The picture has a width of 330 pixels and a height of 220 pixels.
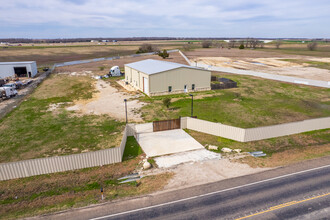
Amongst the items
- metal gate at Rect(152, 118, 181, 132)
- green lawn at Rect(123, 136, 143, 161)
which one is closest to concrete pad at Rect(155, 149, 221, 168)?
green lawn at Rect(123, 136, 143, 161)

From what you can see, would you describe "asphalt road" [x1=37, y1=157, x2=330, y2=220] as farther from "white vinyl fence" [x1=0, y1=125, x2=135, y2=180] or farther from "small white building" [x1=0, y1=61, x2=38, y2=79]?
"small white building" [x1=0, y1=61, x2=38, y2=79]

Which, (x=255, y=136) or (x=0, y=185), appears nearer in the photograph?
(x=0, y=185)

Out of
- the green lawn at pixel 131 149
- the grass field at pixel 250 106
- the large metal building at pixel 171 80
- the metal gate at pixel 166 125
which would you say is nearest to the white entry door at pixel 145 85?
the large metal building at pixel 171 80

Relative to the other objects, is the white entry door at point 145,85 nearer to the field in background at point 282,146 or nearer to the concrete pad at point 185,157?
the field in background at point 282,146

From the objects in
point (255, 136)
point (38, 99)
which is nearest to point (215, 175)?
point (255, 136)

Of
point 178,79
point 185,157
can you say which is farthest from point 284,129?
point 178,79

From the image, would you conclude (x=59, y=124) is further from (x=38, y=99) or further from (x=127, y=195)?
(x=127, y=195)
